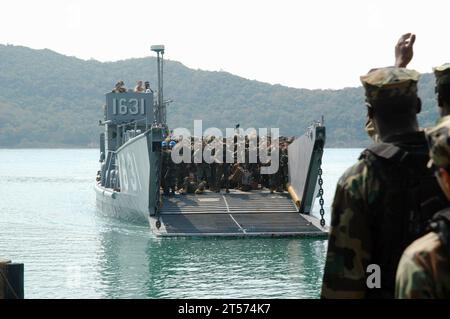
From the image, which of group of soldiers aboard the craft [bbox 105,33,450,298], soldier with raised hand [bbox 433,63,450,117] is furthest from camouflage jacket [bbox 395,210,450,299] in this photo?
soldier with raised hand [bbox 433,63,450,117]

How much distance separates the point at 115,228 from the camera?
2241 cm

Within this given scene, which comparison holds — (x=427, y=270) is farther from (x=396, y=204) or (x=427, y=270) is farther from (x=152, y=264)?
(x=152, y=264)

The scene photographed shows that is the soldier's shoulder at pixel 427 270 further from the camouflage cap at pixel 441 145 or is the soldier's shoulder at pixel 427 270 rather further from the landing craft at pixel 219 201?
the landing craft at pixel 219 201

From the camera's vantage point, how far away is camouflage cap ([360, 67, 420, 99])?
10.7 ft

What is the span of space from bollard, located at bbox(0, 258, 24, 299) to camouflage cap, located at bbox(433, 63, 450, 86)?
419cm

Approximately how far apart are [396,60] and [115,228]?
18.6 metres

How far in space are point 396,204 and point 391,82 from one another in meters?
0.45

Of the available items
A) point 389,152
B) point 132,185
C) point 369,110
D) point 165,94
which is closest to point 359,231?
point 389,152

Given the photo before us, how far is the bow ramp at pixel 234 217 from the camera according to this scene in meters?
17.6

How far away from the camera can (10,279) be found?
273 inches

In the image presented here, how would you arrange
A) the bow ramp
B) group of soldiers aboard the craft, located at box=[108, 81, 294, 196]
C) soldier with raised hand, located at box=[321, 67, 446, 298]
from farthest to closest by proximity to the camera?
group of soldiers aboard the craft, located at box=[108, 81, 294, 196] → the bow ramp → soldier with raised hand, located at box=[321, 67, 446, 298]

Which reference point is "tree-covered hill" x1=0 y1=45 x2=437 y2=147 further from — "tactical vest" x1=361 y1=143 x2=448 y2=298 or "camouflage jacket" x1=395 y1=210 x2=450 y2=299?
"camouflage jacket" x1=395 y1=210 x2=450 y2=299
